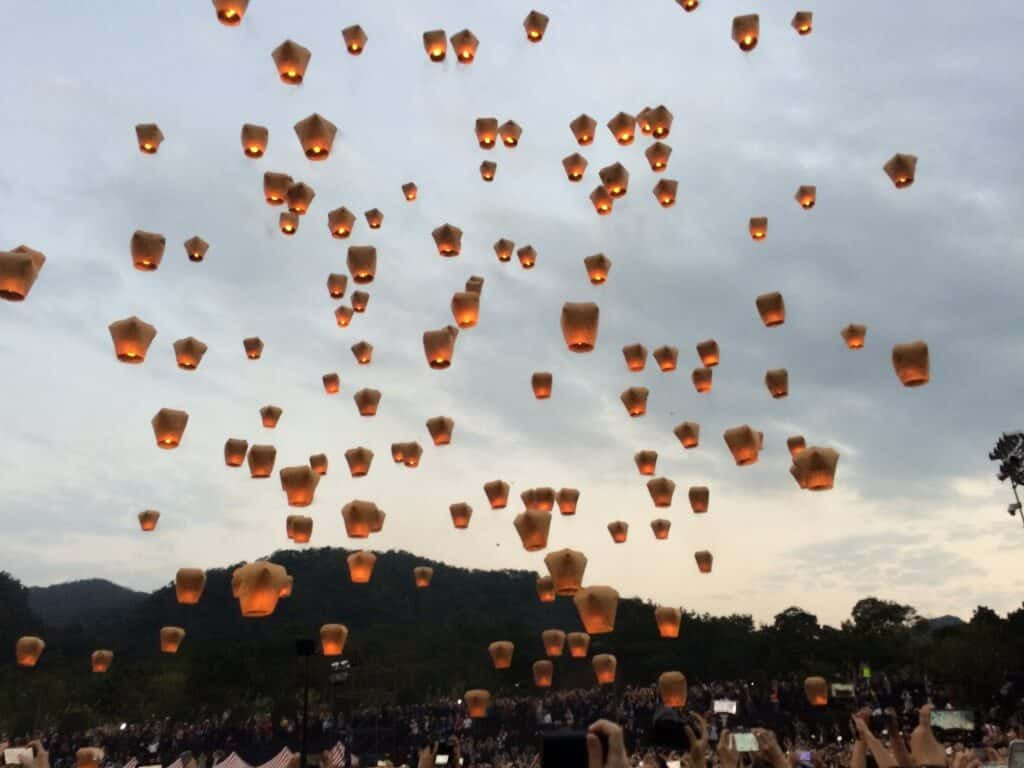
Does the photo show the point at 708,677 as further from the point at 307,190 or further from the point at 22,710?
the point at 307,190

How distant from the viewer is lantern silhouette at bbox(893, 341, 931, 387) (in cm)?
1138

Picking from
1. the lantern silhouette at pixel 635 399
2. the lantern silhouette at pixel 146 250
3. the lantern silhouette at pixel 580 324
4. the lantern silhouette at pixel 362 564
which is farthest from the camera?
the lantern silhouette at pixel 362 564

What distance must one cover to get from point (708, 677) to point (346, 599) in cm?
4419

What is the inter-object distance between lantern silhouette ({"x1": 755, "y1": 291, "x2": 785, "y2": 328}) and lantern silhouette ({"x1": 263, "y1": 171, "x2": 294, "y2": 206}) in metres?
8.21

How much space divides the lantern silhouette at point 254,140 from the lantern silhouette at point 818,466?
9887 mm

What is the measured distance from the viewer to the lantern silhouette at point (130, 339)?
12.2 m

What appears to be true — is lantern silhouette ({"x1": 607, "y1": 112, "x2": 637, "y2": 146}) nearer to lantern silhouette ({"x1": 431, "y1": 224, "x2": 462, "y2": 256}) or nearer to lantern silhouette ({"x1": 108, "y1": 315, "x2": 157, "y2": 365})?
lantern silhouette ({"x1": 431, "y1": 224, "x2": 462, "y2": 256})

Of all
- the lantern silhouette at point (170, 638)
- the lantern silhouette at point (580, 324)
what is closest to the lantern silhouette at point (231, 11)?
the lantern silhouette at point (580, 324)

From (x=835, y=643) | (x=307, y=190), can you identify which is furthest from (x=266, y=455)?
(x=835, y=643)

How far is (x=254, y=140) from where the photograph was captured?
15.1 meters

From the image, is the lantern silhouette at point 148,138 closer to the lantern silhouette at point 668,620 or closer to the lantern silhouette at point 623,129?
the lantern silhouette at point 623,129

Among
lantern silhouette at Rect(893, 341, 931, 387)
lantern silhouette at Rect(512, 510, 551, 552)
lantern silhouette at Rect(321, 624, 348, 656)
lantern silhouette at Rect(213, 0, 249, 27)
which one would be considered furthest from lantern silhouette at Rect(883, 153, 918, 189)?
lantern silhouette at Rect(321, 624, 348, 656)

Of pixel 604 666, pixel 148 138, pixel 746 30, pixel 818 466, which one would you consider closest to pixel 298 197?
pixel 148 138

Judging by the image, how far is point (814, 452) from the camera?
473 inches
